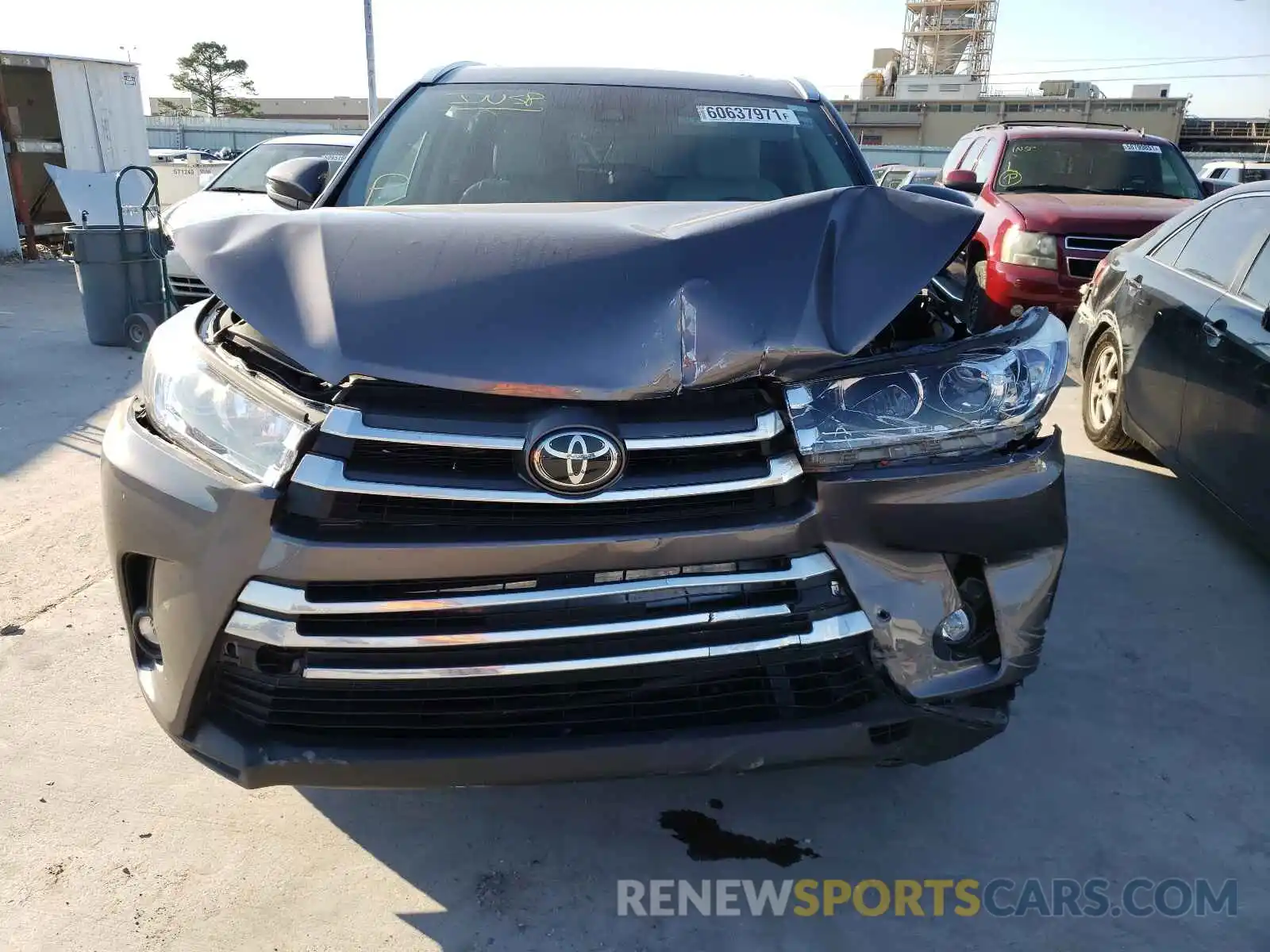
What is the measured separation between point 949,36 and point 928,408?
332 ft

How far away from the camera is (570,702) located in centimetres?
185

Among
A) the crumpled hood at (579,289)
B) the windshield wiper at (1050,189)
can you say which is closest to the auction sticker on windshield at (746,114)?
the crumpled hood at (579,289)

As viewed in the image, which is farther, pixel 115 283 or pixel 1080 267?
pixel 115 283

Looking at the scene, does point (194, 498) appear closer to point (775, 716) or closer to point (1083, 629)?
point (775, 716)

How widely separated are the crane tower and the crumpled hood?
312 ft

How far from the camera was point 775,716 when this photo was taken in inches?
74.0

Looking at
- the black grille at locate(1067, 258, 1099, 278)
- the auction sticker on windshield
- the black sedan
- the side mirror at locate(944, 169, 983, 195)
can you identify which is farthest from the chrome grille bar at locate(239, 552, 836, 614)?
the black grille at locate(1067, 258, 1099, 278)

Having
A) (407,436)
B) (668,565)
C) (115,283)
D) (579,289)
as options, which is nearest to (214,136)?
(115,283)

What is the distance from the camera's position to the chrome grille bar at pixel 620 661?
176 centimetres

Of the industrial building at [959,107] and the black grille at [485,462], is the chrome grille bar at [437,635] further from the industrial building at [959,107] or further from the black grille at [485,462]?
the industrial building at [959,107]

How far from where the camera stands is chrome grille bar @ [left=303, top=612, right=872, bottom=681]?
176cm

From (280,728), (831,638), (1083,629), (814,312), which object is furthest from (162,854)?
(1083,629)

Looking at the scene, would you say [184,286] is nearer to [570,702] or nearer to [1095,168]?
[570,702]

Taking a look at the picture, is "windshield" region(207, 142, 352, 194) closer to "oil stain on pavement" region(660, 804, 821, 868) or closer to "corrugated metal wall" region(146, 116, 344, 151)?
"oil stain on pavement" region(660, 804, 821, 868)
